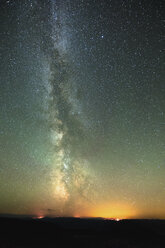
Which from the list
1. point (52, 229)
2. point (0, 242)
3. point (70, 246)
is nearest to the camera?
point (0, 242)

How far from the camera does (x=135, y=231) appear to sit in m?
27.0

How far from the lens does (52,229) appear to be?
24797 millimetres

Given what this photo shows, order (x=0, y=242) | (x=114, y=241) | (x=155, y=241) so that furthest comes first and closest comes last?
(x=155, y=241) → (x=114, y=241) → (x=0, y=242)

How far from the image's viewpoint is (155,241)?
74.4ft

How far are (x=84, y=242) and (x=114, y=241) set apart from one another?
3.44 metres

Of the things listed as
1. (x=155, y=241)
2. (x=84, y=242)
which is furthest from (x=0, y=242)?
(x=155, y=241)

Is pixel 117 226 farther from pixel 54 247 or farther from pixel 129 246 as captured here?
pixel 54 247

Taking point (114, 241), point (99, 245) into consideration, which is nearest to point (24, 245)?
point (99, 245)

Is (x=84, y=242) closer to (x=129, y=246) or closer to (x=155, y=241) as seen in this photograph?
(x=129, y=246)

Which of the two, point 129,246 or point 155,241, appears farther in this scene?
point 155,241

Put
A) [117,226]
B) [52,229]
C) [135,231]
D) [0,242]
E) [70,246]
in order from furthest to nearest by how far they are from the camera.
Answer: [117,226], [135,231], [52,229], [70,246], [0,242]

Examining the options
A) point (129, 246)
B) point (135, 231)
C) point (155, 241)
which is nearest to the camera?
point (129, 246)

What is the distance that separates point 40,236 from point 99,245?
6.56 m

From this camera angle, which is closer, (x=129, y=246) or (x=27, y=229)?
(x=129, y=246)
